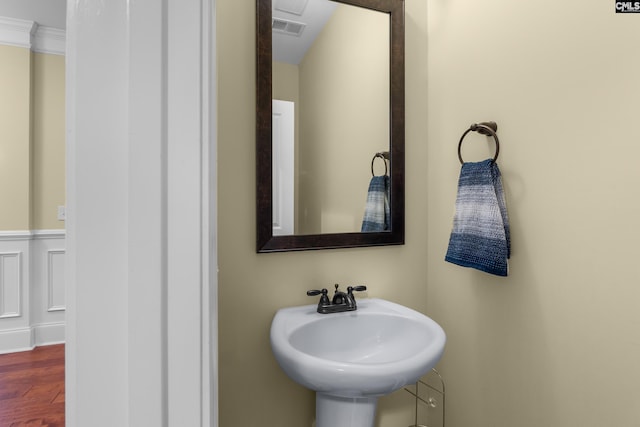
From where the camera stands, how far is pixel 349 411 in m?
1.13

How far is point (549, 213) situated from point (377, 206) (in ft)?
2.03

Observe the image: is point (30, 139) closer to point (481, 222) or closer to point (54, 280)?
point (54, 280)

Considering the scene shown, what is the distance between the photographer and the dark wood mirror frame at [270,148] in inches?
49.2

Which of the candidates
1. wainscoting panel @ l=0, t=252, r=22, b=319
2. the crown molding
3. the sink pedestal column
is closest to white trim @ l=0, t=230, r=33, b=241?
wainscoting panel @ l=0, t=252, r=22, b=319

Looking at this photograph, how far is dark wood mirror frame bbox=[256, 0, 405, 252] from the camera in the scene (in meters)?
1.25

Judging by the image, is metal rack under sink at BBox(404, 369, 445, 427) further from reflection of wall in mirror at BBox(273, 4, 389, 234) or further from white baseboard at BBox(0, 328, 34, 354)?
white baseboard at BBox(0, 328, 34, 354)

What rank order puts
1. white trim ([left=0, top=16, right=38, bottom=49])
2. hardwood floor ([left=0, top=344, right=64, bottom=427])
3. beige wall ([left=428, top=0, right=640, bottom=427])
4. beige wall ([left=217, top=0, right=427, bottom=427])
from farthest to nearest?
white trim ([left=0, top=16, right=38, bottom=49]), hardwood floor ([left=0, top=344, right=64, bottom=427]), beige wall ([left=217, top=0, right=427, bottom=427]), beige wall ([left=428, top=0, right=640, bottom=427])

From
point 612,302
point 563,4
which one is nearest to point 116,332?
point 612,302

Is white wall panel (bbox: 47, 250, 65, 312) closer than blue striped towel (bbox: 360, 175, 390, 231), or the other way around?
blue striped towel (bbox: 360, 175, 390, 231)

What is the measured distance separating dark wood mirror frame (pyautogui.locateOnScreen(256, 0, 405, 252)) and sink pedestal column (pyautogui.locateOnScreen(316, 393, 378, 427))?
546 mm

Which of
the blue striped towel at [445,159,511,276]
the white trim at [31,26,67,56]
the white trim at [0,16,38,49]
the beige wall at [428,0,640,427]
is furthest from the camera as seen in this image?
the white trim at [31,26,67,56]

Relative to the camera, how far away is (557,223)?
40.7 inches

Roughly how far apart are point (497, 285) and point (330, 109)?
93 centimetres

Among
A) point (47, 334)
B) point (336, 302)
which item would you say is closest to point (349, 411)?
point (336, 302)
